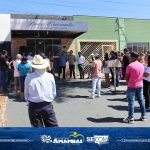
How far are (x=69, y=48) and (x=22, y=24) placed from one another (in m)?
6.05

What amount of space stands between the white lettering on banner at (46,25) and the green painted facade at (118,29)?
218 inches

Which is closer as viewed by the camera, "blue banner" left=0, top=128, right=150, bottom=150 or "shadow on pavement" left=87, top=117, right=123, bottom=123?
"blue banner" left=0, top=128, right=150, bottom=150

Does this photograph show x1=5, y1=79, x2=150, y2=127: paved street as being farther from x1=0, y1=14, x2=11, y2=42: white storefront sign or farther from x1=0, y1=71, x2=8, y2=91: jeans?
x1=0, y1=14, x2=11, y2=42: white storefront sign

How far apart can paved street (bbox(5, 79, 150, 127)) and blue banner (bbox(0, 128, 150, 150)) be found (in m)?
5.65

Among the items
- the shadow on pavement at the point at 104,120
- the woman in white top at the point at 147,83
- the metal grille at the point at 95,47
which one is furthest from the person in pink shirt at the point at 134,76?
the metal grille at the point at 95,47

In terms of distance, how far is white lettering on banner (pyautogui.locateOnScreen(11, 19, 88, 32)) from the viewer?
2081cm

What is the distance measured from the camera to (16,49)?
24656mm

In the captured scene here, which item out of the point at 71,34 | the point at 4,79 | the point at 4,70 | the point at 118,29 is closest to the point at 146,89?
the point at 4,70

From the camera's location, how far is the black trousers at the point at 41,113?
255 inches

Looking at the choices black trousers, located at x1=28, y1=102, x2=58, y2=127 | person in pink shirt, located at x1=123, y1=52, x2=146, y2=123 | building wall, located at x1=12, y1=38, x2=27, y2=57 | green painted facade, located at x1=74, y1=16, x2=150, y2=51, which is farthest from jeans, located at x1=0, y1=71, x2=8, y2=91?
green painted facade, located at x1=74, y1=16, x2=150, y2=51

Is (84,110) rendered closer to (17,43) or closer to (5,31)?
(5,31)

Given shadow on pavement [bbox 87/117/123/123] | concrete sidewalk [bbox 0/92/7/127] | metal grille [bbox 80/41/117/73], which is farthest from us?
metal grille [bbox 80/41/117/73]

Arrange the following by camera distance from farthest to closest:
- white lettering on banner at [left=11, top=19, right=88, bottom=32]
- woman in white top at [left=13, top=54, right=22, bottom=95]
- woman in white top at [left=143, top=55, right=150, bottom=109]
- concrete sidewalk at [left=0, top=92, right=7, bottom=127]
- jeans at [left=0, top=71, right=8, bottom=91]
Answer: white lettering on banner at [left=11, top=19, right=88, bottom=32] < jeans at [left=0, top=71, right=8, bottom=91] < woman in white top at [left=13, top=54, right=22, bottom=95] < woman in white top at [left=143, top=55, right=150, bottom=109] < concrete sidewalk at [left=0, top=92, right=7, bottom=127]

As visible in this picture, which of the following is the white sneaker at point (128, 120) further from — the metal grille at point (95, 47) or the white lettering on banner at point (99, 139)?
the metal grille at point (95, 47)
